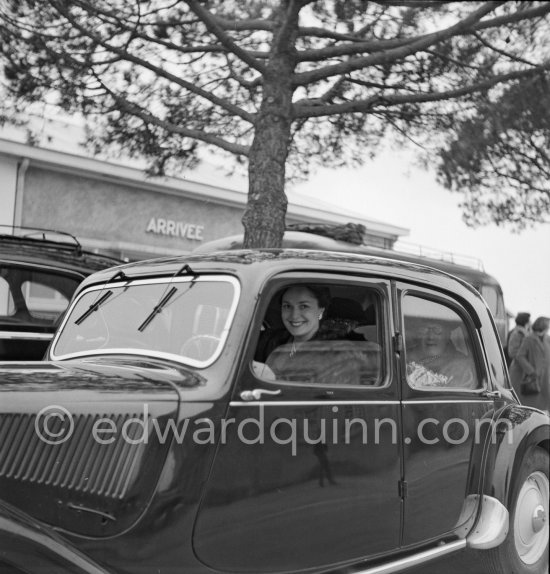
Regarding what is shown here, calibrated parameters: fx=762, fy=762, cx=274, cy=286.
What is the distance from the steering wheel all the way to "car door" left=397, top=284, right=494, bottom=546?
94 cm

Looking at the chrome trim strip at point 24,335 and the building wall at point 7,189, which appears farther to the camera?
the building wall at point 7,189

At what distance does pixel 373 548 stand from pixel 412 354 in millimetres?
898

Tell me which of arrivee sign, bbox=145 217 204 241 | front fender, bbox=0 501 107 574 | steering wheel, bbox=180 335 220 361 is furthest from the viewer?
arrivee sign, bbox=145 217 204 241

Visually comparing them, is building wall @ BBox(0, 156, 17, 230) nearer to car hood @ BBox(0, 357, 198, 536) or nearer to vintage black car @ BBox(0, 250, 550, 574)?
vintage black car @ BBox(0, 250, 550, 574)

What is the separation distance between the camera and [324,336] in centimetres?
344

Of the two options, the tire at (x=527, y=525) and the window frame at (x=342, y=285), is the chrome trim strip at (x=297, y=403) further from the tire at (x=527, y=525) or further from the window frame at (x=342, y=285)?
the tire at (x=527, y=525)

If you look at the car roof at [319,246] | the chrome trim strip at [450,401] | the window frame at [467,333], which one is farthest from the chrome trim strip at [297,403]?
the car roof at [319,246]

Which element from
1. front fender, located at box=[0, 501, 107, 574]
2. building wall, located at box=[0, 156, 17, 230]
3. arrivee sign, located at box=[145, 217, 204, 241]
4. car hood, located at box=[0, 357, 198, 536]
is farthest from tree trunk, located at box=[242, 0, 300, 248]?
arrivee sign, located at box=[145, 217, 204, 241]

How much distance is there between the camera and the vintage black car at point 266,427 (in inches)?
102

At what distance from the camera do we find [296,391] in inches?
121

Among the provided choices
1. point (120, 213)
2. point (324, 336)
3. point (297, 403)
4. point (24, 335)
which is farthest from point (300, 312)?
point (120, 213)

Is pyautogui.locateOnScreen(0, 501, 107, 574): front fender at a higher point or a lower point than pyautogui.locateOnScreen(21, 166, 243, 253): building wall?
lower

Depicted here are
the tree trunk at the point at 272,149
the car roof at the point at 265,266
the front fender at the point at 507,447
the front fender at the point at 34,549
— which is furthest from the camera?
the tree trunk at the point at 272,149

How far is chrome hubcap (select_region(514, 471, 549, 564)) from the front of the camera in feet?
13.5
